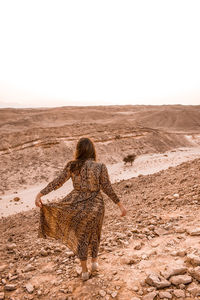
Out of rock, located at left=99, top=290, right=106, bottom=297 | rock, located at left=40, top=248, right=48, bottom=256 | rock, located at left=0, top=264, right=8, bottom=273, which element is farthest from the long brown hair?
rock, located at left=0, top=264, right=8, bottom=273

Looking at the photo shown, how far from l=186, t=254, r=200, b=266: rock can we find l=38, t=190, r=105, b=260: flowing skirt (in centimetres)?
113

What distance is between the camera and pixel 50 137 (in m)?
22.9

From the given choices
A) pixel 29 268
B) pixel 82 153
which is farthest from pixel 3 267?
pixel 82 153

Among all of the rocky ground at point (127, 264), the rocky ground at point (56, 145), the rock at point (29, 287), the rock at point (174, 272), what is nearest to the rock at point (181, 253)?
the rocky ground at point (127, 264)

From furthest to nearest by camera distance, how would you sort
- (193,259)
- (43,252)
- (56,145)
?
(56,145)
(43,252)
(193,259)

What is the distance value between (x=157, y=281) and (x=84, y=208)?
3.70 ft

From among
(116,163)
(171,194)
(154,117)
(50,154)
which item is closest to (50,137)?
(50,154)

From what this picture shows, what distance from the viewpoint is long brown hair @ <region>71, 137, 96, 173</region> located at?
2885mm

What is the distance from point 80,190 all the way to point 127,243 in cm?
162

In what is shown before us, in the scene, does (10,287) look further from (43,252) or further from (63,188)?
(63,188)

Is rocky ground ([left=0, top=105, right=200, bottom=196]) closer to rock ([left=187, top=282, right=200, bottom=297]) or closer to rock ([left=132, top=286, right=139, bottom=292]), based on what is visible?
rock ([left=132, top=286, right=139, bottom=292])

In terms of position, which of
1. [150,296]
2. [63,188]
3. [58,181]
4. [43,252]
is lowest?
[63,188]

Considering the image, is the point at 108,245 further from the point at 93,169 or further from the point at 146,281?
the point at 93,169

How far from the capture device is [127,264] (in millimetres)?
3244
